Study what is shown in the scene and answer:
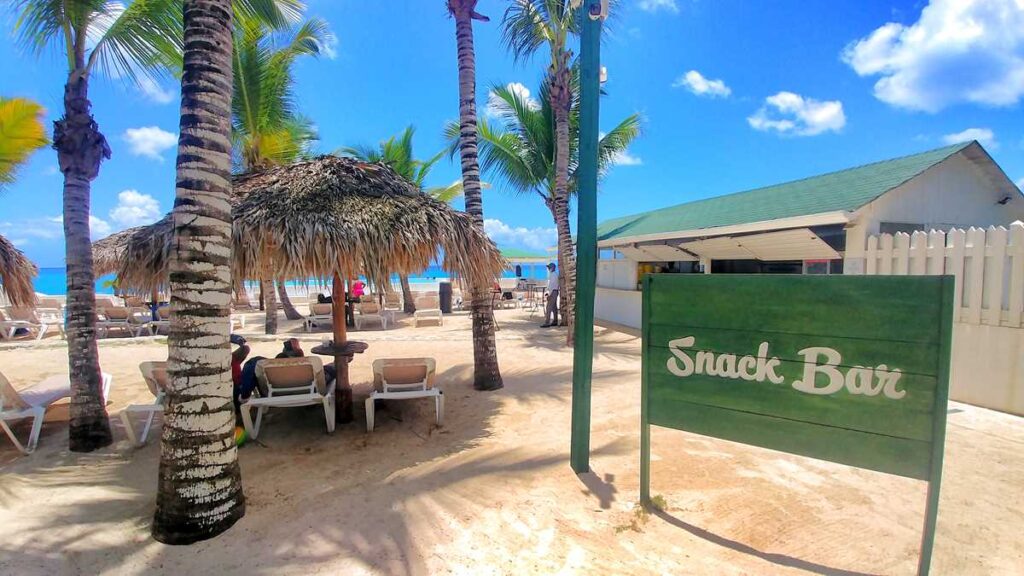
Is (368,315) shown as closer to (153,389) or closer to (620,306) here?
(620,306)

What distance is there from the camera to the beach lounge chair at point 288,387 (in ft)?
16.5

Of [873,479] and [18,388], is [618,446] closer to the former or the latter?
[873,479]

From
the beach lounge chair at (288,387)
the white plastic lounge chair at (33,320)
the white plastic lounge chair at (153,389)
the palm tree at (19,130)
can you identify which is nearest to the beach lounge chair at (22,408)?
the white plastic lounge chair at (153,389)

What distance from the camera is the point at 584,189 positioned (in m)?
3.58

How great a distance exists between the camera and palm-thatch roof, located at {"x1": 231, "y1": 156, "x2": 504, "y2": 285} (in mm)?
4742

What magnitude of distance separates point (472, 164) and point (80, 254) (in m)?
4.73

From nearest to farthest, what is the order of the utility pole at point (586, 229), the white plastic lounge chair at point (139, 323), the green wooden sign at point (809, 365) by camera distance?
the green wooden sign at point (809, 365) < the utility pole at point (586, 229) < the white plastic lounge chair at point (139, 323)

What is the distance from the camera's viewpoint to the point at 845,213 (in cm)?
699

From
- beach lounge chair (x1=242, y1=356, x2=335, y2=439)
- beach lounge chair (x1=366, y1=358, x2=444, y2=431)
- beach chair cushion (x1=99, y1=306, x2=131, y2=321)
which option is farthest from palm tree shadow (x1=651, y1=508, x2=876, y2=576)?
beach chair cushion (x1=99, y1=306, x2=131, y2=321)

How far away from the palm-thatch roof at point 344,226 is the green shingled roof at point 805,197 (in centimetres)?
625

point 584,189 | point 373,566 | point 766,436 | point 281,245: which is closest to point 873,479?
point 766,436

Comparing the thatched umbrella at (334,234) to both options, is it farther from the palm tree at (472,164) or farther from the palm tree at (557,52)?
the palm tree at (557,52)

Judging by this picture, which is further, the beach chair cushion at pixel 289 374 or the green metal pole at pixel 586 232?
the beach chair cushion at pixel 289 374

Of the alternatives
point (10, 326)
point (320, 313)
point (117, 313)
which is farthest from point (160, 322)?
point (320, 313)
